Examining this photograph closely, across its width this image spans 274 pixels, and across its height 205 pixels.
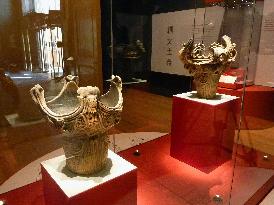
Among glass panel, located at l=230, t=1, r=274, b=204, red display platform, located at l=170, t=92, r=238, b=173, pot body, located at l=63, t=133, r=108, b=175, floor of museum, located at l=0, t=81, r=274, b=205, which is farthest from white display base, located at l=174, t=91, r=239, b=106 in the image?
pot body, located at l=63, t=133, r=108, b=175

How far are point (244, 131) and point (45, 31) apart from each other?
244 cm

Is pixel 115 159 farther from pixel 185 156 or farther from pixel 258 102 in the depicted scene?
pixel 258 102

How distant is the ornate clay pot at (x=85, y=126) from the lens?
96cm

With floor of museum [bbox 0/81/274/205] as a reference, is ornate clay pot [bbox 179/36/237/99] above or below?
above

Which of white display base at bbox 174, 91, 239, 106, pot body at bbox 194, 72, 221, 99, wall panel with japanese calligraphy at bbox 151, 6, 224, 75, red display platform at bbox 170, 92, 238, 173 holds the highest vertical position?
wall panel with japanese calligraphy at bbox 151, 6, 224, 75

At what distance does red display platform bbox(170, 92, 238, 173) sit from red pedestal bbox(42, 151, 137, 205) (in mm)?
935

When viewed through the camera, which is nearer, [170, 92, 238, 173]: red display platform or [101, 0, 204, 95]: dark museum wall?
[170, 92, 238, 173]: red display platform

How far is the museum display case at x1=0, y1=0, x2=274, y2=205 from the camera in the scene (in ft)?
3.52

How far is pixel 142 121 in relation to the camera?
3.30m

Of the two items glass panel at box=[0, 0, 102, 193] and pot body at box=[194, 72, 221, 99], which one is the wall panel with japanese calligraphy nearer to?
pot body at box=[194, 72, 221, 99]

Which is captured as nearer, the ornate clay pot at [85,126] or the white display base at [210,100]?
the ornate clay pot at [85,126]

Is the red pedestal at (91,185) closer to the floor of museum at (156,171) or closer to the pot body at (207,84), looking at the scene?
the floor of museum at (156,171)

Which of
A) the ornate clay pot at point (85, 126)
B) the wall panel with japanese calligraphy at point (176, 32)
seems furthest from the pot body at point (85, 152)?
the wall panel with japanese calligraphy at point (176, 32)

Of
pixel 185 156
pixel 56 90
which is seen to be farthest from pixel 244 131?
pixel 56 90
